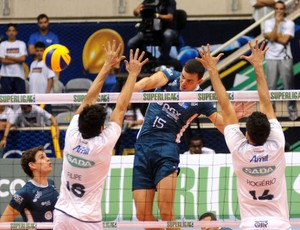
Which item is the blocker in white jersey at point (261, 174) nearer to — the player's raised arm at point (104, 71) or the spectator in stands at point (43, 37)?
the player's raised arm at point (104, 71)

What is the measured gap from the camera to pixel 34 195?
11.2 m

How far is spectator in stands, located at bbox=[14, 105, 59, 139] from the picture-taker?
671 inches

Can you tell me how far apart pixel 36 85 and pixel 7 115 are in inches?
50.0

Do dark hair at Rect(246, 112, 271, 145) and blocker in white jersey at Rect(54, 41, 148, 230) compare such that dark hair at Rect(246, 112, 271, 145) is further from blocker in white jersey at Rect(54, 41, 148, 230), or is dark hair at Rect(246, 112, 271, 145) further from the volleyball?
the volleyball

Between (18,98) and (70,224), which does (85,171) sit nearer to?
(70,224)

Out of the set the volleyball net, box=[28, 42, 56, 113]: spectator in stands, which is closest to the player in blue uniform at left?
the volleyball net

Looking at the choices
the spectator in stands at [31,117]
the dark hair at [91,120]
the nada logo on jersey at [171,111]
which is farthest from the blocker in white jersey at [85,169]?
the spectator in stands at [31,117]

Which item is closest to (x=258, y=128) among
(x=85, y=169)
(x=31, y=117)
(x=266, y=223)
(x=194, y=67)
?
(x=266, y=223)

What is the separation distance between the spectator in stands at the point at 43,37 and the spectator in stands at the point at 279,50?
4.08 meters

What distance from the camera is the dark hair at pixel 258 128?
8.74m

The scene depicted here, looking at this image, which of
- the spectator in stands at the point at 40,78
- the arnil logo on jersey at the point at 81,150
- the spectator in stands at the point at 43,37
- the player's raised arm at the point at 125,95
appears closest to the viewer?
the arnil logo on jersey at the point at 81,150

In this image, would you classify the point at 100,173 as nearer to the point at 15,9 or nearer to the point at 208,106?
the point at 208,106

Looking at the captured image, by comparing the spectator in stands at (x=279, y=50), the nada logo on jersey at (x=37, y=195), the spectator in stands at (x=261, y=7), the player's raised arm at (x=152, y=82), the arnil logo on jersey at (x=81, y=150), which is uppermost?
the spectator in stands at (x=261, y=7)

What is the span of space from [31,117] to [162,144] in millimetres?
6710
